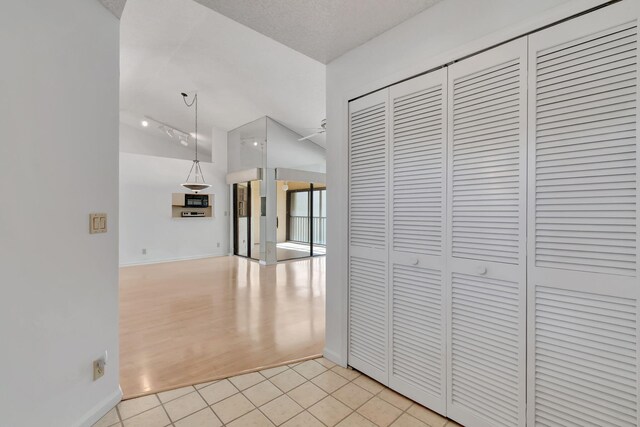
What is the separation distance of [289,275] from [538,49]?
5229mm

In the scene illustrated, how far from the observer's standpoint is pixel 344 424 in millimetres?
1707

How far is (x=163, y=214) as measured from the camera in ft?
23.6

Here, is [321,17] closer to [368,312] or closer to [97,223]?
[97,223]

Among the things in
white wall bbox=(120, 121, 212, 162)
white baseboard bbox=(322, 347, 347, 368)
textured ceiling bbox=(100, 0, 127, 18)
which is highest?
white wall bbox=(120, 121, 212, 162)

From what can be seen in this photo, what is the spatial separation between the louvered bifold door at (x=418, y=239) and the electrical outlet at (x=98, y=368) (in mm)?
1844

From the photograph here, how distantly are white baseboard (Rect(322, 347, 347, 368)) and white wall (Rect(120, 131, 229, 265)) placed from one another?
609 centimetres

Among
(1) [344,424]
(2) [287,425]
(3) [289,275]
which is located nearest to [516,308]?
(1) [344,424]

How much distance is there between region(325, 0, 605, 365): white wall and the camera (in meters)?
1.46

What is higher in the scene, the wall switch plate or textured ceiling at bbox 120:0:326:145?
textured ceiling at bbox 120:0:326:145

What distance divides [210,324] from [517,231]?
3.14m

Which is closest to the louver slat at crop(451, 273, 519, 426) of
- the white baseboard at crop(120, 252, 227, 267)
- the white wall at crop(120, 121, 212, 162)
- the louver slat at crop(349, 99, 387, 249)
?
the louver slat at crop(349, 99, 387, 249)

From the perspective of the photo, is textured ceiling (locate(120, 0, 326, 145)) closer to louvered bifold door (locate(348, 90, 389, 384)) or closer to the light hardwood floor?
louvered bifold door (locate(348, 90, 389, 384))

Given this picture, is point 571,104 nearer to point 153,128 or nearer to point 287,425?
point 287,425

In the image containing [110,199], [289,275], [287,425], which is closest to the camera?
[287,425]
